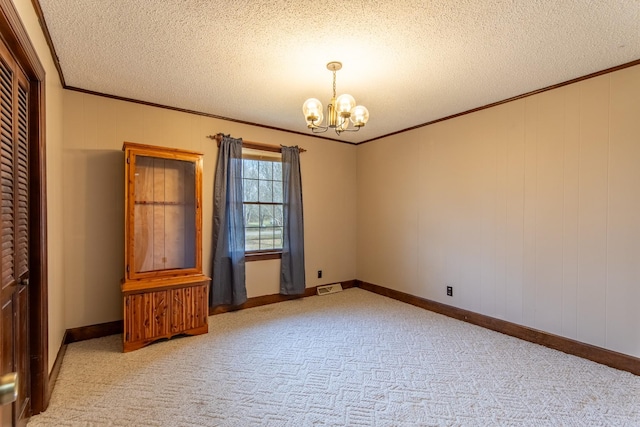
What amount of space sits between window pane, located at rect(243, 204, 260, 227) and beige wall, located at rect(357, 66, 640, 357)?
6.47 feet

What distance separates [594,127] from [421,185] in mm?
1879

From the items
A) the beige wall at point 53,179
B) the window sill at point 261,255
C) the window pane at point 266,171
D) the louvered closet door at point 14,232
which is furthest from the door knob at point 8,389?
the window pane at point 266,171

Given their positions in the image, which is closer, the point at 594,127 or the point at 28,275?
the point at 28,275

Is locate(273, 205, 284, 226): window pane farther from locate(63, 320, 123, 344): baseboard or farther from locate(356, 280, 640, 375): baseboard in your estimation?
locate(63, 320, 123, 344): baseboard

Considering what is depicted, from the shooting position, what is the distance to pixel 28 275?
6.30 ft

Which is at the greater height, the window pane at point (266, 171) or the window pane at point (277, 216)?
the window pane at point (266, 171)

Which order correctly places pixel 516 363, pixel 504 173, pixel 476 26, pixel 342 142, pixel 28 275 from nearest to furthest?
1. pixel 28 275
2. pixel 476 26
3. pixel 516 363
4. pixel 504 173
5. pixel 342 142

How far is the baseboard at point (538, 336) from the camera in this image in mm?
→ 2566

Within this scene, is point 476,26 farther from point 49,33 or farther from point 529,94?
point 49,33

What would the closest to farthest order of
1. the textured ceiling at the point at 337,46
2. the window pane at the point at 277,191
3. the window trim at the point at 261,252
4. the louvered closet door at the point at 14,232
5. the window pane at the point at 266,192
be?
1. the louvered closet door at the point at 14,232
2. the textured ceiling at the point at 337,46
3. the window trim at the point at 261,252
4. the window pane at the point at 266,192
5. the window pane at the point at 277,191

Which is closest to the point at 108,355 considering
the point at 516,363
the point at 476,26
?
the point at 516,363

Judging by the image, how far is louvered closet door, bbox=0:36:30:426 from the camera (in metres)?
1.51

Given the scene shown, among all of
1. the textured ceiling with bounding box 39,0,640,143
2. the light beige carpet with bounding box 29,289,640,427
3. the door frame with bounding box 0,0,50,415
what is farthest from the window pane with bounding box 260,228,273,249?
the door frame with bounding box 0,0,50,415

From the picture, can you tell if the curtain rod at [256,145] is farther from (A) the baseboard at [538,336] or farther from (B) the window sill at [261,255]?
(A) the baseboard at [538,336]
